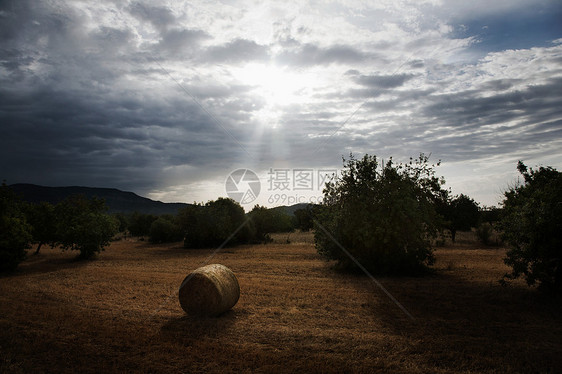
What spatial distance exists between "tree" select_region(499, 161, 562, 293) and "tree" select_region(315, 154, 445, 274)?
4354mm

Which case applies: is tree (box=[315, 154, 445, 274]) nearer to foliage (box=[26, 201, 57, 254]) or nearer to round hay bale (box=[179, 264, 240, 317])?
round hay bale (box=[179, 264, 240, 317])

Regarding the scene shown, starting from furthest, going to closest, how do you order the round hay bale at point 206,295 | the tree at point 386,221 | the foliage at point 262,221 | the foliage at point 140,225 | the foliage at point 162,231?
the foliage at point 140,225
the foliage at point 162,231
the foliage at point 262,221
the tree at point 386,221
the round hay bale at point 206,295

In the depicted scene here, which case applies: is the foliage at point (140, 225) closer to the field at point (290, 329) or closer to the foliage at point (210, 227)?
the foliage at point (210, 227)

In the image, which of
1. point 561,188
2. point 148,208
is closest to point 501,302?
point 561,188

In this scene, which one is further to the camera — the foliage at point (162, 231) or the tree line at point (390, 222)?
the foliage at point (162, 231)

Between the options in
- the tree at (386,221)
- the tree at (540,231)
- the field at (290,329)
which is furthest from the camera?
the tree at (386,221)

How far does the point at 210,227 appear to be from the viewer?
33406 millimetres

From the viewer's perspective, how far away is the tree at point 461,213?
102 ft

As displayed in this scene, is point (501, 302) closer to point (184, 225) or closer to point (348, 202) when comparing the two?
point (348, 202)

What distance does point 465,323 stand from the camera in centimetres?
838

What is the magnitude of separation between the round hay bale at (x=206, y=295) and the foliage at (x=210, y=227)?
78.6 ft

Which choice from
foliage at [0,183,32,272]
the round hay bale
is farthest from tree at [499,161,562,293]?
foliage at [0,183,32,272]

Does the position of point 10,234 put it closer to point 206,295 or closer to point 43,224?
point 43,224

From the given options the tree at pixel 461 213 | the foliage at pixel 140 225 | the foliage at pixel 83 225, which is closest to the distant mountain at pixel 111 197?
the foliage at pixel 140 225
